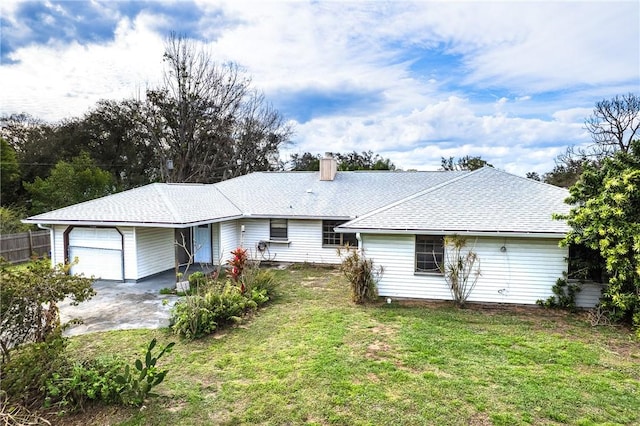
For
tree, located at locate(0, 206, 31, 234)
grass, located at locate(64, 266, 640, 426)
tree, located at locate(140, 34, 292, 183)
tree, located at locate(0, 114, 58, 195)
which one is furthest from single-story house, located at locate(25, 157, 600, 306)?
tree, located at locate(0, 114, 58, 195)

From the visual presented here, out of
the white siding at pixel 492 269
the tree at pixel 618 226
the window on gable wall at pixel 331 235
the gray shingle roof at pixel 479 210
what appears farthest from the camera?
the window on gable wall at pixel 331 235

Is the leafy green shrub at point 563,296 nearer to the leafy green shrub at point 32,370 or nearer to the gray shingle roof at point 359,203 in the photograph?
the gray shingle roof at point 359,203

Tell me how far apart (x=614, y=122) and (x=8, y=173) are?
40540 millimetres

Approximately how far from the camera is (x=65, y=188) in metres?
21.3

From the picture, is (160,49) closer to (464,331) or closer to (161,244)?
(161,244)

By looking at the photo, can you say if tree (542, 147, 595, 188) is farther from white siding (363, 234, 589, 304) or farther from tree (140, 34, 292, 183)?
tree (140, 34, 292, 183)

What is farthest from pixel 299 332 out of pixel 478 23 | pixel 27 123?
pixel 27 123

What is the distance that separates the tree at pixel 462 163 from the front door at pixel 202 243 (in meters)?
28.1

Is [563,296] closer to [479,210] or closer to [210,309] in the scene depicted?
[479,210]

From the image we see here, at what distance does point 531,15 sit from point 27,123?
127ft

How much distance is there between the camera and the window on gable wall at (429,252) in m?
10.4

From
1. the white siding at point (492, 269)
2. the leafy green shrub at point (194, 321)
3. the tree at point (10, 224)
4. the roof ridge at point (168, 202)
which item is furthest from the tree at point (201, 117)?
the white siding at point (492, 269)

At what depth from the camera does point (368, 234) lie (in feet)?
34.6

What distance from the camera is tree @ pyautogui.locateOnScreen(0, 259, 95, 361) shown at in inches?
188
